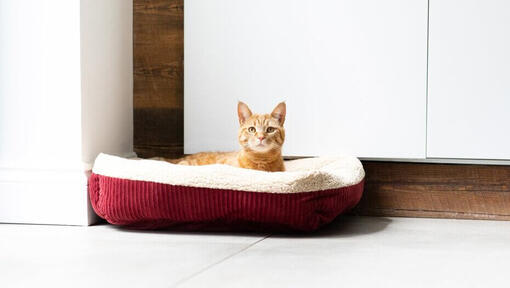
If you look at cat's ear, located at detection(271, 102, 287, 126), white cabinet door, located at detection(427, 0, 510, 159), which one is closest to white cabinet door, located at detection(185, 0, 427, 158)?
white cabinet door, located at detection(427, 0, 510, 159)

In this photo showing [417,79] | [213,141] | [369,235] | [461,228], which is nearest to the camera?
[369,235]

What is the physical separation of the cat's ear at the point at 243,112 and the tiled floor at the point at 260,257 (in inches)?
13.9

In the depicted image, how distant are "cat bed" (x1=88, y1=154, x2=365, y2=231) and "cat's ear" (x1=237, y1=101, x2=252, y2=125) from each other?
0.26 metres

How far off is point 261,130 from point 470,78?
1.94 ft

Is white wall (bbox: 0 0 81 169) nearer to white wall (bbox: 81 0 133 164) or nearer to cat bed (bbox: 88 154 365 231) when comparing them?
white wall (bbox: 81 0 133 164)

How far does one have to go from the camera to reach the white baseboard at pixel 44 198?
168 cm

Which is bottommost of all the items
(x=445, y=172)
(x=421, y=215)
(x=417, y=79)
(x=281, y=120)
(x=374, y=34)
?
(x=421, y=215)

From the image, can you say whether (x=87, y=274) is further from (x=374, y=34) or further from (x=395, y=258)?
(x=374, y=34)

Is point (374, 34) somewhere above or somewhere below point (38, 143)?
above

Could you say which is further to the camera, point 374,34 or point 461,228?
point 374,34

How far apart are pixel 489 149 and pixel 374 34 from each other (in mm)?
447

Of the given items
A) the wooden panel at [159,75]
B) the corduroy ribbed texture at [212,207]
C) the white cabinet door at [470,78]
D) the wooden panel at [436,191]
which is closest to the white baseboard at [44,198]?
the corduroy ribbed texture at [212,207]

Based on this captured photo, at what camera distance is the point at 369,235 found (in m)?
1.55

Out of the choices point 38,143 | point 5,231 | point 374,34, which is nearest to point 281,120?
point 374,34
